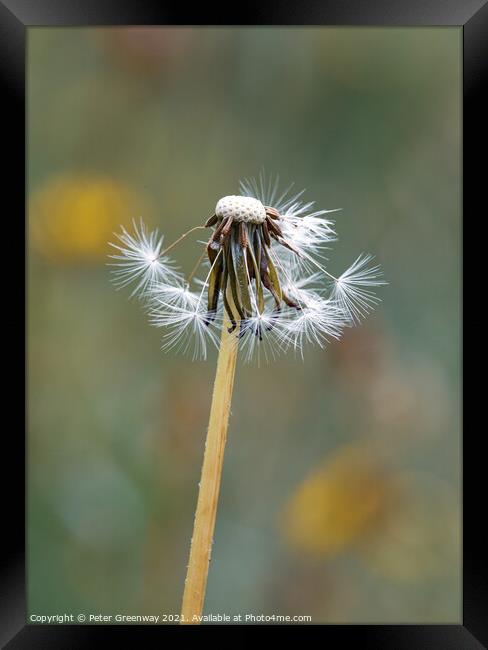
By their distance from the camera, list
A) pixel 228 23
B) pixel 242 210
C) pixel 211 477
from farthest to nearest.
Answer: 1. pixel 228 23
2. pixel 242 210
3. pixel 211 477

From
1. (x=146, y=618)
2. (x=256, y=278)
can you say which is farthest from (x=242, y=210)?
(x=146, y=618)

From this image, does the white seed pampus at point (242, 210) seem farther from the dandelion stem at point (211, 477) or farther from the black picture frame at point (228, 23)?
the black picture frame at point (228, 23)

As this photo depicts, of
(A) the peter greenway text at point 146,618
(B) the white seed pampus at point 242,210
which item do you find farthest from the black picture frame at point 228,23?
(B) the white seed pampus at point 242,210

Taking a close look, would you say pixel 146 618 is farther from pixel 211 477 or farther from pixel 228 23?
pixel 228 23

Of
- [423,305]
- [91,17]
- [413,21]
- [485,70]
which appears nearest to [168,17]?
[91,17]

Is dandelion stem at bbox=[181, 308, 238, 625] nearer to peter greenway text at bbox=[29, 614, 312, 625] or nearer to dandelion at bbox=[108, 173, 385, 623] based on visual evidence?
dandelion at bbox=[108, 173, 385, 623]

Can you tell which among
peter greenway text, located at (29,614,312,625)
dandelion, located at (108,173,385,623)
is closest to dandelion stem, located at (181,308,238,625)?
dandelion, located at (108,173,385,623)
